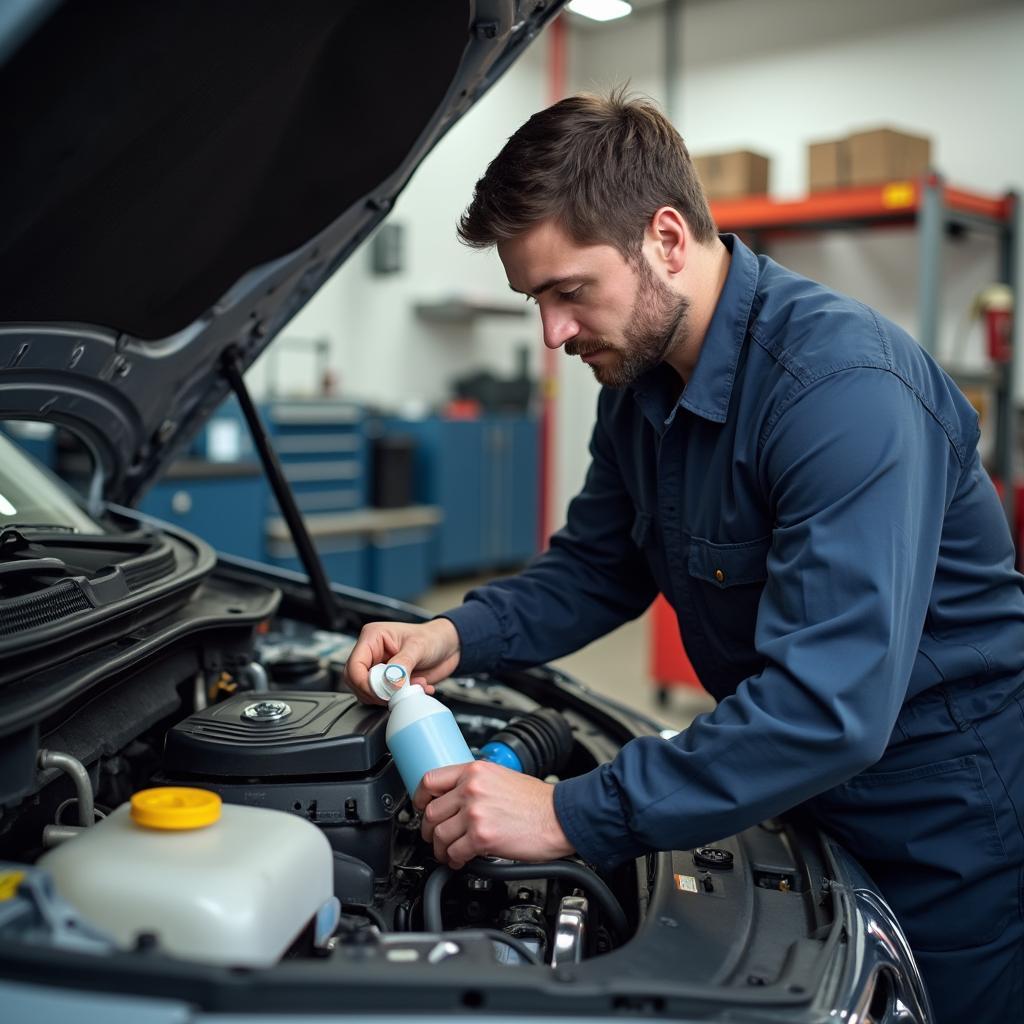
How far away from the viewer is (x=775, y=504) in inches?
43.8

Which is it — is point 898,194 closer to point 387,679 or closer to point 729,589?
point 729,589

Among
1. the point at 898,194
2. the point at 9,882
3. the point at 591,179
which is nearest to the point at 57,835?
the point at 9,882

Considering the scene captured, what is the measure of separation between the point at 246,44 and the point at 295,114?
20 cm

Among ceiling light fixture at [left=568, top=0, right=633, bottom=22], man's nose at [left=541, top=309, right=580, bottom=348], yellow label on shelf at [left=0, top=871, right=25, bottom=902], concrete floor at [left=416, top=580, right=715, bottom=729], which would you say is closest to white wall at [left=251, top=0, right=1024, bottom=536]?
concrete floor at [left=416, top=580, right=715, bottom=729]

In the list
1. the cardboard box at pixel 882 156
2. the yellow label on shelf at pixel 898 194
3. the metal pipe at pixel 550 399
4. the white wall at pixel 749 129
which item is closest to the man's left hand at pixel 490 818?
the yellow label on shelf at pixel 898 194

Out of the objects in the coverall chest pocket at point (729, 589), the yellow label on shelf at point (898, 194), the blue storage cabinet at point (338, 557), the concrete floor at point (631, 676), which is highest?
the yellow label on shelf at point (898, 194)

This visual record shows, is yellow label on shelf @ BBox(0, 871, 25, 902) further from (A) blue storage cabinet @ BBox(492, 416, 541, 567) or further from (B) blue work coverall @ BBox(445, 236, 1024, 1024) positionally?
(A) blue storage cabinet @ BBox(492, 416, 541, 567)

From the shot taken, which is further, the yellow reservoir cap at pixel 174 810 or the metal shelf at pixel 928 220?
the metal shelf at pixel 928 220

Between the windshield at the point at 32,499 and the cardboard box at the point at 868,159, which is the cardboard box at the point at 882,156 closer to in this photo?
the cardboard box at the point at 868,159

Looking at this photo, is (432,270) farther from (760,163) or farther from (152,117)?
(152,117)

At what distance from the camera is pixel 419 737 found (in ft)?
3.59

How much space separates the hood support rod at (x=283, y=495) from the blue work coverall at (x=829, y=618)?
33 cm

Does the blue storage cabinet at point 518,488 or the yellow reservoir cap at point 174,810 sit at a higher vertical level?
the yellow reservoir cap at point 174,810

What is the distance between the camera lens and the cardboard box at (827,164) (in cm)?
403
